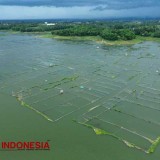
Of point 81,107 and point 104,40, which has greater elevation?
point 104,40

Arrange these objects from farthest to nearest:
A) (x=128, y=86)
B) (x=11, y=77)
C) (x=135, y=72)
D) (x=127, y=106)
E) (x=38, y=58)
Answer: (x=38, y=58)
(x=135, y=72)
(x=11, y=77)
(x=128, y=86)
(x=127, y=106)

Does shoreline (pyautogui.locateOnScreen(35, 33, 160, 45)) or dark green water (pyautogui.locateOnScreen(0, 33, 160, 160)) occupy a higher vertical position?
shoreline (pyautogui.locateOnScreen(35, 33, 160, 45))

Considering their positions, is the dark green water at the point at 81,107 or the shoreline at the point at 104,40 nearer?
the dark green water at the point at 81,107

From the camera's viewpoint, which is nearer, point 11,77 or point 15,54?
point 11,77

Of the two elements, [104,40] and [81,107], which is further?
[104,40]

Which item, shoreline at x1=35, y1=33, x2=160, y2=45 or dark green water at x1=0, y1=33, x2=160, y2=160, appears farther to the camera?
shoreline at x1=35, y1=33, x2=160, y2=45

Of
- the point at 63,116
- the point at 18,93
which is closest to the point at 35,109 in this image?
the point at 63,116

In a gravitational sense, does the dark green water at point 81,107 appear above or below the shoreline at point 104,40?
below

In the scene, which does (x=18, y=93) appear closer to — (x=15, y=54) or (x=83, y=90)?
(x=83, y=90)
